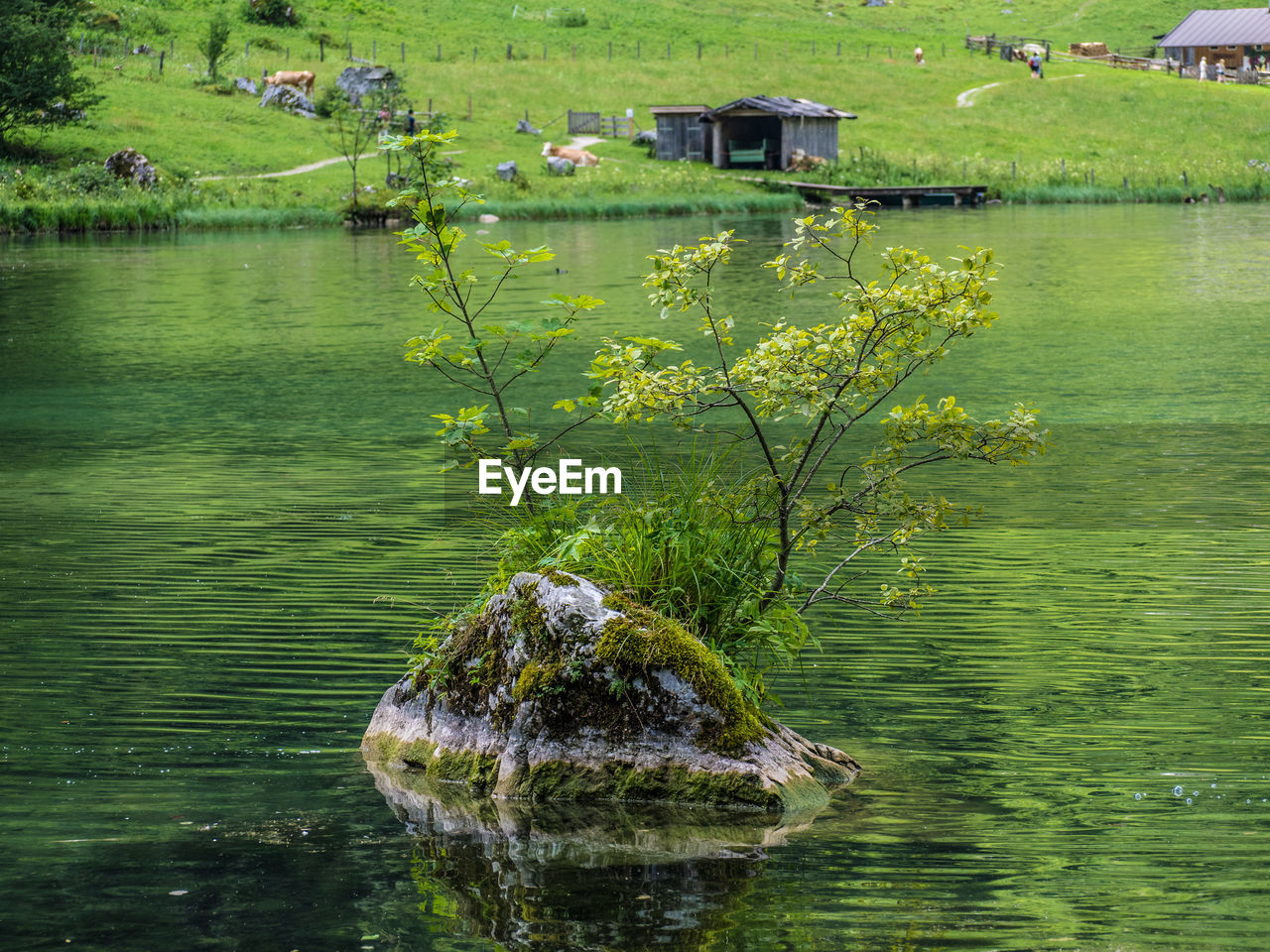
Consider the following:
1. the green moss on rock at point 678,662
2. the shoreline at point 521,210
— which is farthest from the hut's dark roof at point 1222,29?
the green moss on rock at point 678,662

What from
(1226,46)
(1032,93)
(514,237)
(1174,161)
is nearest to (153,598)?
(514,237)

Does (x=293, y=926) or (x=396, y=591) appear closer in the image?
(x=293, y=926)

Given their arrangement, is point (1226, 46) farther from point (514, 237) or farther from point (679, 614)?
point (679, 614)

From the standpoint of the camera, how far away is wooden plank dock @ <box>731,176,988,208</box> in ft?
254

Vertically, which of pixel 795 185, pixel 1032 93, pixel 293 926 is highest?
pixel 1032 93

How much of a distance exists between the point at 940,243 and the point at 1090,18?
117159 mm

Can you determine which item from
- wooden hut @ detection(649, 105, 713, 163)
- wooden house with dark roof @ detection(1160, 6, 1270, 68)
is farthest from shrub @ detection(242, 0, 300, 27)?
wooden house with dark roof @ detection(1160, 6, 1270, 68)

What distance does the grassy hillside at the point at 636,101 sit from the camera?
73562mm

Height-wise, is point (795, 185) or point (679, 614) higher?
point (795, 185)

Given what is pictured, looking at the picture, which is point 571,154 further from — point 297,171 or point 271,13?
point 271,13

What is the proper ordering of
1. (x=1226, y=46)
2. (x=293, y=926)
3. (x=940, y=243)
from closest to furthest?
1. (x=293, y=926)
2. (x=940, y=243)
3. (x=1226, y=46)

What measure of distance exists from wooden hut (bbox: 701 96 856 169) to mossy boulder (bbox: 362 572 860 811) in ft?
263

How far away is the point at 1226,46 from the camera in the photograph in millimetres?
134000

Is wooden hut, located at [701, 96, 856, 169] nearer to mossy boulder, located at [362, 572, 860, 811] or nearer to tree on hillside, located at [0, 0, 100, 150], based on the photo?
tree on hillside, located at [0, 0, 100, 150]
